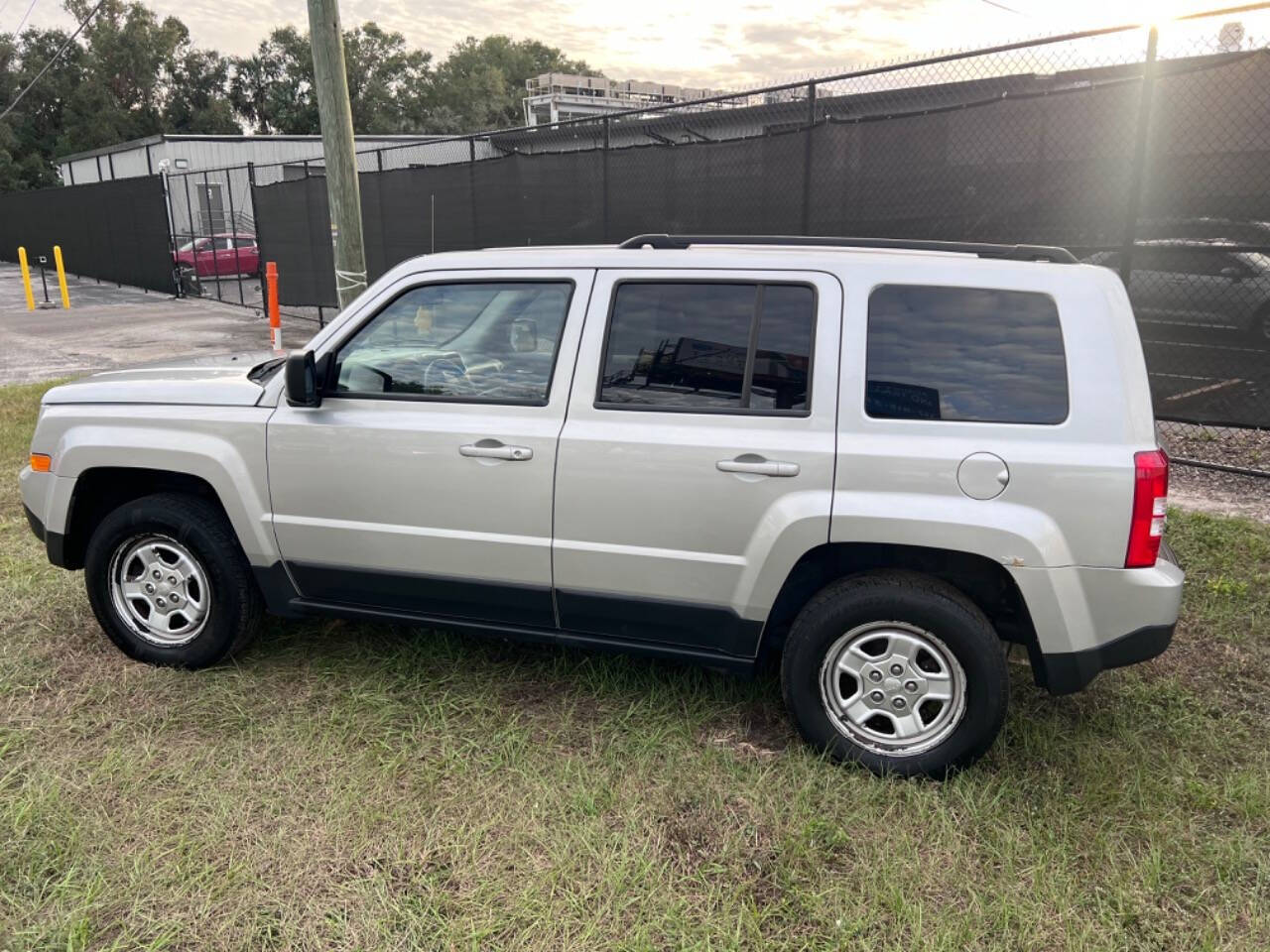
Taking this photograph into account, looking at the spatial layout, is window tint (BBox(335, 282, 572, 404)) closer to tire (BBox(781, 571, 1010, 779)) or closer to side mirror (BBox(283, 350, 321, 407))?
side mirror (BBox(283, 350, 321, 407))

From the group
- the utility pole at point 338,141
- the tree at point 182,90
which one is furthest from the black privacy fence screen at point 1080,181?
the tree at point 182,90

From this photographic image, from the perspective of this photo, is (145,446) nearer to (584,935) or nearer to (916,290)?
(584,935)

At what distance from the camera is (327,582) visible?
3.65 m

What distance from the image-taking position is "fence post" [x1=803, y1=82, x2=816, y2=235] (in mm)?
7391

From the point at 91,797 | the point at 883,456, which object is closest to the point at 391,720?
the point at 91,797

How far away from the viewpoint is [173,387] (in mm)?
3760

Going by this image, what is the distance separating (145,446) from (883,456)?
2853 millimetres

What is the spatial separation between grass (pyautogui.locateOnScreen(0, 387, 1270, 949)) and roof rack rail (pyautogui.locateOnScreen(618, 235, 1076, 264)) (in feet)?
5.63

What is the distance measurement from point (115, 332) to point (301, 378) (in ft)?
47.5

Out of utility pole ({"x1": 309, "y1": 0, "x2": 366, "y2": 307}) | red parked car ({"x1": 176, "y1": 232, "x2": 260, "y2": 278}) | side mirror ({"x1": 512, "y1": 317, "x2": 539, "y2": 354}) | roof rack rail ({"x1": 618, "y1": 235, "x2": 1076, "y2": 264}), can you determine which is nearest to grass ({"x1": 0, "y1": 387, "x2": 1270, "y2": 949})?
side mirror ({"x1": 512, "y1": 317, "x2": 539, "y2": 354})

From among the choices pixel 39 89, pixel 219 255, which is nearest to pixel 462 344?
pixel 219 255

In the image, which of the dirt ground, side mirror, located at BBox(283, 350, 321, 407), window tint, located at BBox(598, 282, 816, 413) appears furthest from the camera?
the dirt ground

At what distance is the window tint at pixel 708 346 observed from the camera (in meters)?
3.08

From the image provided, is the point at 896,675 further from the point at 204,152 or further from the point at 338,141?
the point at 204,152
